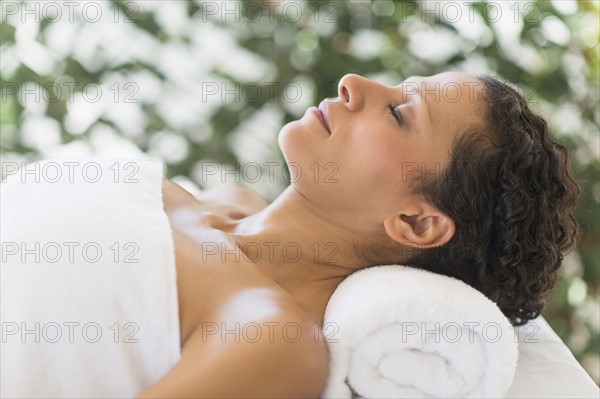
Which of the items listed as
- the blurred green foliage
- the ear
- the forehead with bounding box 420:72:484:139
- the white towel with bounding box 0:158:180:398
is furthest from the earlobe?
the blurred green foliage

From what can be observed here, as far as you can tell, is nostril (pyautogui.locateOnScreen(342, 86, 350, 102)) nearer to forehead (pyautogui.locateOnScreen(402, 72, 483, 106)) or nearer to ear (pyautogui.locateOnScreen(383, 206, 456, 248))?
forehead (pyautogui.locateOnScreen(402, 72, 483, 106))

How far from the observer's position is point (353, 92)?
142 cm

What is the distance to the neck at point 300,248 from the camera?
135cm

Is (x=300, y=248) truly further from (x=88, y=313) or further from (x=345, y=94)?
(x=88, y=313)

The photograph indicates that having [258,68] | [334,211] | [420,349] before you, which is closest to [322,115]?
[334,211]

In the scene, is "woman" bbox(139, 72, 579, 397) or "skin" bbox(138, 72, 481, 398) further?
"woman" bbox(139, 72, 579, 397)

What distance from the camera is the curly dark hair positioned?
4.37 ft

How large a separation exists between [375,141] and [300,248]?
225 mm

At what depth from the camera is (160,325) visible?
3.71ft

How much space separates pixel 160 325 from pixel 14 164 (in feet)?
4.78

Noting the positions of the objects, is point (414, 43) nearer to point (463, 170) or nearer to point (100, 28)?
point (100, 28)

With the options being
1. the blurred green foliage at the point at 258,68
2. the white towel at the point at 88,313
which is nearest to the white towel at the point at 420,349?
the white towel at the point at 88,313

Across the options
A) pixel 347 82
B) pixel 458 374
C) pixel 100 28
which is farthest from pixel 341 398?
pixel 100 28

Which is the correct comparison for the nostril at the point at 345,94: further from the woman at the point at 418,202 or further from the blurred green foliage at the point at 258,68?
the blurred green foliage at the point at 258,68
